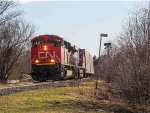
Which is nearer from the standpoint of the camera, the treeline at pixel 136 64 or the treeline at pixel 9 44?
the treeline at pixel 136 64

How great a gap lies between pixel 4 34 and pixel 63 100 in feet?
131

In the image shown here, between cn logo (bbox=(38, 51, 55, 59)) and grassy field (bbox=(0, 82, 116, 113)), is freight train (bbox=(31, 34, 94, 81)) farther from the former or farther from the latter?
grassy field (bbox=(0, 82, 116, 113))

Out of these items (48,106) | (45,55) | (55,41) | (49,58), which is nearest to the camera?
(48,106)

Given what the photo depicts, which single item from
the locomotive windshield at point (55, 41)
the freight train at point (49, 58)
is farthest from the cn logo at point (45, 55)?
the locomotive windshield at point (55, 41)

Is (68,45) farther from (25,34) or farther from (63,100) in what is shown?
(25,34)

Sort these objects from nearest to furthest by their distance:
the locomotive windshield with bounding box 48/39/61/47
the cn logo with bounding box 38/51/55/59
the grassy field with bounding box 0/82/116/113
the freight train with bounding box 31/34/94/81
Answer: the grassy field with bounding box 0/82/116/113
the freight train with bounding box 31/34/94/81
the cn logo with bounding box 38/51/55/59
the locomotive windshield with bounding box 48/39/61/47

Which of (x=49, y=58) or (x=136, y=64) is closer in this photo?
(x=136, y=64)

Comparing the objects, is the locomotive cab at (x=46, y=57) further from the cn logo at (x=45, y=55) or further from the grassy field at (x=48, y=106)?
the grassy field at (x=48, y=106)

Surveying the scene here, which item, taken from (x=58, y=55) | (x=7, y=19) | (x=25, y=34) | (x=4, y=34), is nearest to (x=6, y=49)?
(x=4, y=34)

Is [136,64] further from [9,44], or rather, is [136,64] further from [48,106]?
[9,44]

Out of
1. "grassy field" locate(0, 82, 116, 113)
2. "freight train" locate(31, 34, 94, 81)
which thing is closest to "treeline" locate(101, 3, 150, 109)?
"grassy field" locate(0, 82, 116, 113)

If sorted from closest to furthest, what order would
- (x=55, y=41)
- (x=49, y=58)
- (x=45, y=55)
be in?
1. (x=49, y=58)
2. (x=45, y=55)
3. (x=55, y=41)

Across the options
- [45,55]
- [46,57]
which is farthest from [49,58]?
[45,55]

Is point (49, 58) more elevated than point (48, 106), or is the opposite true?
point (49, 58)
